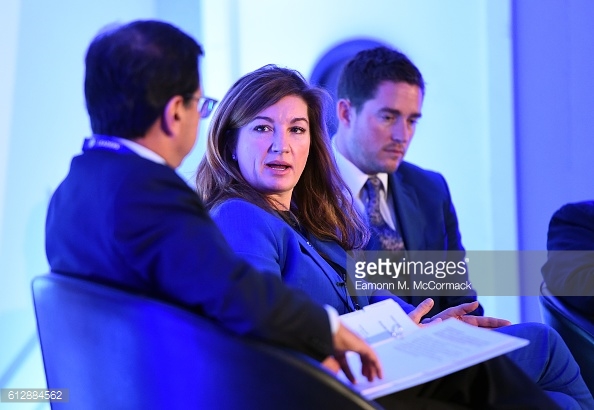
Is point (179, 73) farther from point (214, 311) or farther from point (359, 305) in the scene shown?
point (359, 305)

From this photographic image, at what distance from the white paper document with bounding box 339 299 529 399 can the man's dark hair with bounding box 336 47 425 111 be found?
1.65 meters

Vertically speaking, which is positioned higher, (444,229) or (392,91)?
(392,91)

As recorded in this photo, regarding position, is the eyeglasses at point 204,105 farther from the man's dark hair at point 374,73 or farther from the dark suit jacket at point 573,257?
the man's dark hair at point 374,73

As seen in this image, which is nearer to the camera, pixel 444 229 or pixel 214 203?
pixel 214 203

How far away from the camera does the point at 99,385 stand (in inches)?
50.5

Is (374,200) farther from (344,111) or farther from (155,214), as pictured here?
(155,214)

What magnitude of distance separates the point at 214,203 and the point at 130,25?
2.52ft

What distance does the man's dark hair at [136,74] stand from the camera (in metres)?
1.21

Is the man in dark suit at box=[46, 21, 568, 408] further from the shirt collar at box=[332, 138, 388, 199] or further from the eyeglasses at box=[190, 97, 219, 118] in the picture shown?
the shirt collar at box=[332, 138, 388, 199]

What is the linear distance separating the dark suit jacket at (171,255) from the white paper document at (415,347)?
15 cm

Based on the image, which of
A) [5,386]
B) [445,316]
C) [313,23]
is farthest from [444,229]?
[5,386]
